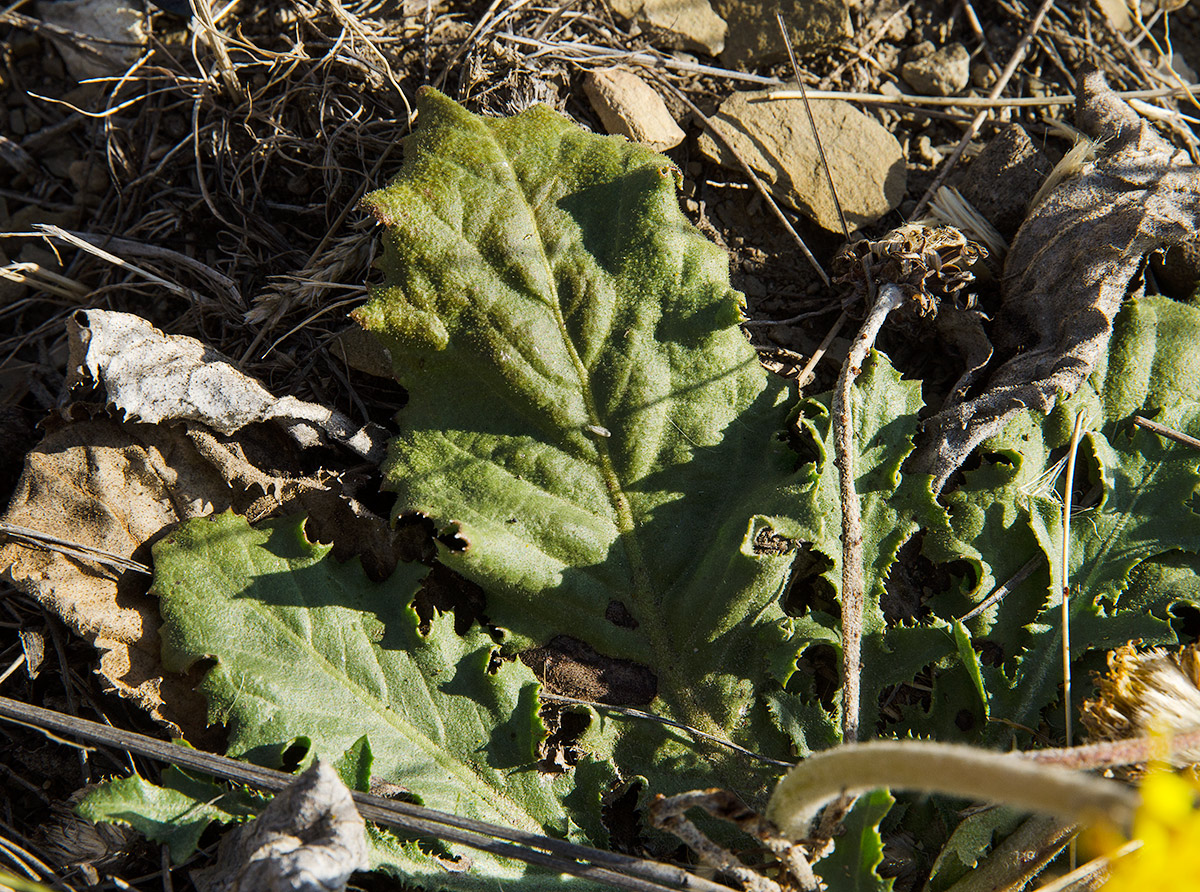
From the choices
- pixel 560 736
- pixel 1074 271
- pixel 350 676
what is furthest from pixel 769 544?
pixel 1074 271

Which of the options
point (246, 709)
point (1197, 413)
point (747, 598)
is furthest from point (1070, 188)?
Answer: point (246, 709)

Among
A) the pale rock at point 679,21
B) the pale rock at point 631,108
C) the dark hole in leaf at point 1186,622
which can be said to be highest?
the pale rock at point 679,21

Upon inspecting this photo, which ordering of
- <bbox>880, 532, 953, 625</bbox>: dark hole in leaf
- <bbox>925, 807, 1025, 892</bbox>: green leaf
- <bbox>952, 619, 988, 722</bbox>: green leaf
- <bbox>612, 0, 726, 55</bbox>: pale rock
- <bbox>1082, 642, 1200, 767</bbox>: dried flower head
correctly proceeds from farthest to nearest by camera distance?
<bbox>612, 0, 726, 55</bbox>: pale rock → <bbox>880, 532, 953, 625</bbox>: dark hole in leaf → <bbox>952, 619, 988, 722</bbox>: green leaf → <bbox>925, 807, 1025, 892</bbox>: green leaf → <bbox>1082, 642, 1200, 767</bbox>: dried flower head

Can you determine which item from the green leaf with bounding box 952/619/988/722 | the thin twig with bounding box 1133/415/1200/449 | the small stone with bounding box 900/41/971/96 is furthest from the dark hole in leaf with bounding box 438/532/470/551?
the small stone with bounding box 900/41/971/96

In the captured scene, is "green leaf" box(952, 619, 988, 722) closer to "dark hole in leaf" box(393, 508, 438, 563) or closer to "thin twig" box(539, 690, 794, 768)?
"thin twig" box(539, 690, 794, 768)

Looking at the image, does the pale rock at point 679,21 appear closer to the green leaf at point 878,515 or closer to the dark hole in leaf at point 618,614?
the green leaf at point 878,515

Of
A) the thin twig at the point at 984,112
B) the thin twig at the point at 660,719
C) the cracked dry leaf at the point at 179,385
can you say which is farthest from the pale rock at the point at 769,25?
the thin twig at the point at 660,719
